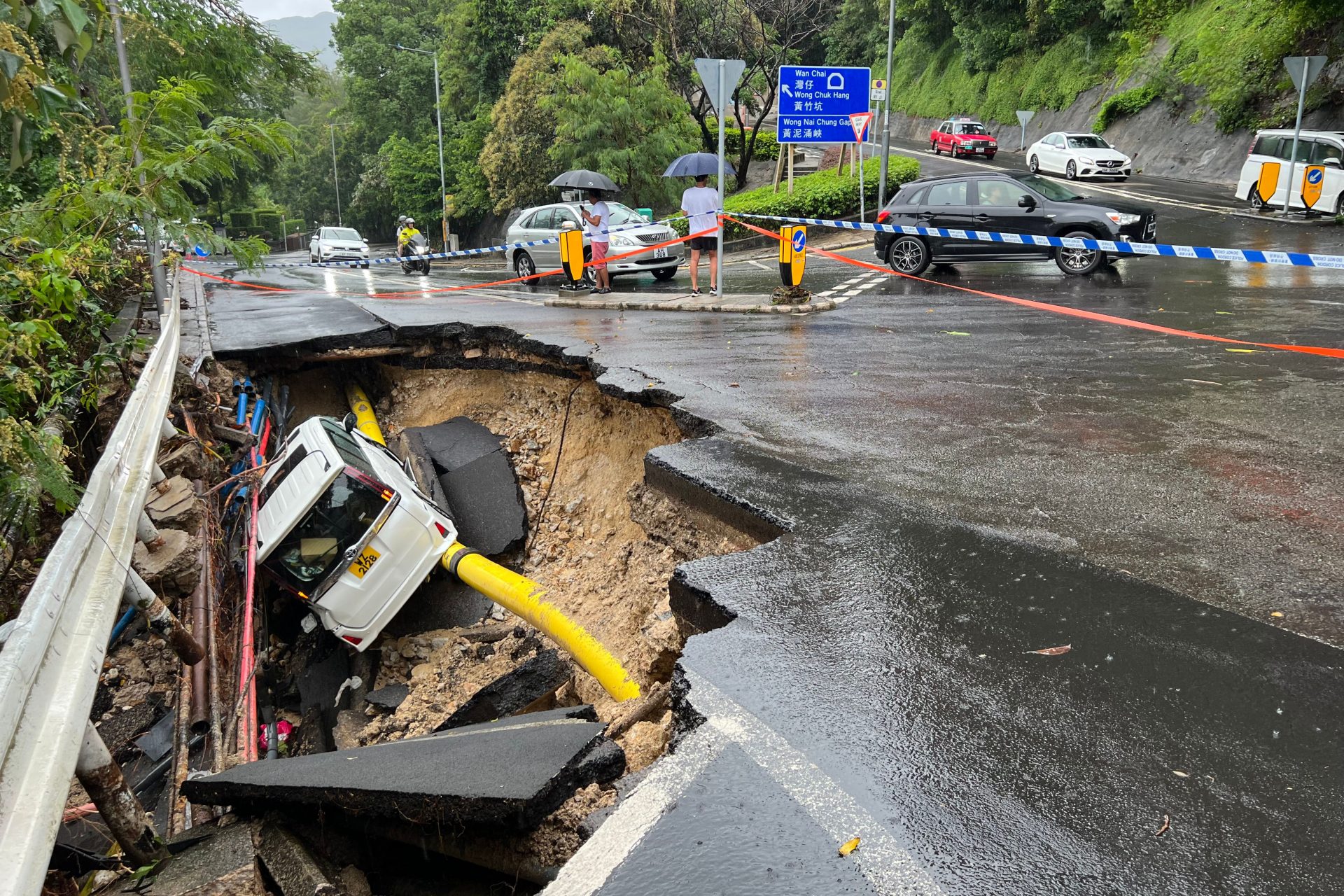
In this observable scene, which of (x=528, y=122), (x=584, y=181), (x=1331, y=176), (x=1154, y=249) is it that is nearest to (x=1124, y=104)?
(x=1331, y=176)

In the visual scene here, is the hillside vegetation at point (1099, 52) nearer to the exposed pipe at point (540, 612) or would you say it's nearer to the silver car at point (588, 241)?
the silver car at point (588, 241)

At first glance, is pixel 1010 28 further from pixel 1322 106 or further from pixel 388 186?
pixel 388 186

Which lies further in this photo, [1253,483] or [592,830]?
[1253,483]

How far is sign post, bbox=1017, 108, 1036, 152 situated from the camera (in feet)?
121

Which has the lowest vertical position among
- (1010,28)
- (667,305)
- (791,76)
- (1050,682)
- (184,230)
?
(1050,682)

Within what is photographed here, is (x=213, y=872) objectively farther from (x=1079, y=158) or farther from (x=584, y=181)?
(x=1079, y=158)

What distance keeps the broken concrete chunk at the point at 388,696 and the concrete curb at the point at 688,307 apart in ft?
23.5

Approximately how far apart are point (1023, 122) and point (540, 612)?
37327mm

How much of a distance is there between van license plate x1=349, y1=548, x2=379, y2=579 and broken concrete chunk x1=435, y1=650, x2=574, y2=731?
1696 millimetres

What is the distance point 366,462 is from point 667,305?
651 centimetres

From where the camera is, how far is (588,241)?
1623 centimetres

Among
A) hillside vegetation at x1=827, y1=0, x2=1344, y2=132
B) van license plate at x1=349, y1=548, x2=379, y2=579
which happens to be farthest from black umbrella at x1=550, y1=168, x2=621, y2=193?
hillside vegetation at x1=827, y1=0, x2=1344, y2=132

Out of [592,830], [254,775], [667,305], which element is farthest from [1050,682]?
[667,305]

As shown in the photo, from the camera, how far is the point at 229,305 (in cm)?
1562
